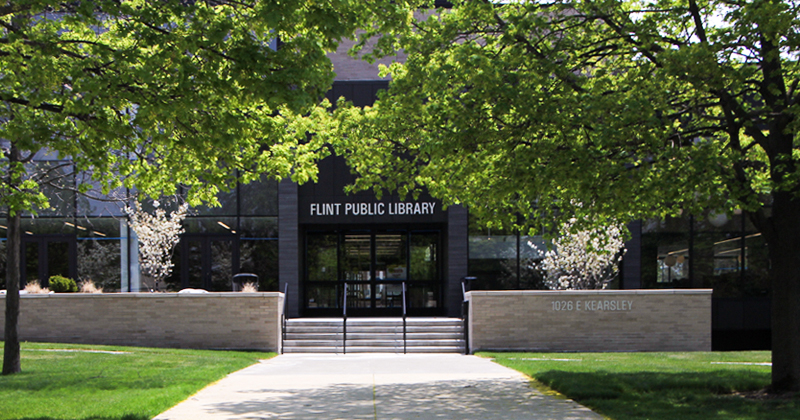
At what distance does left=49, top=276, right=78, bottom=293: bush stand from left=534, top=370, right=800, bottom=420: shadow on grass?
13.7 metres

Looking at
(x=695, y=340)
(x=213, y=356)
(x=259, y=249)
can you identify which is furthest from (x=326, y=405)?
(x=259, y=249)

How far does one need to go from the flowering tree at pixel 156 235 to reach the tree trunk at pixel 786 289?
16.4 meters

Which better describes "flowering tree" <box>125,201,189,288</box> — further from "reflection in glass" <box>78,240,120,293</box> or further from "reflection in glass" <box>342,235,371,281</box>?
"reflection in glass" <box>342,235,371,281</box>

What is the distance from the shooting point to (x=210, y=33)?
6.46 meters

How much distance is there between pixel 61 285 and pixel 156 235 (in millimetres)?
3191

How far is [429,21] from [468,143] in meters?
2.14

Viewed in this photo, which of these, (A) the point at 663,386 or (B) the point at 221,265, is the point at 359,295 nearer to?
(B) the point at 221,265

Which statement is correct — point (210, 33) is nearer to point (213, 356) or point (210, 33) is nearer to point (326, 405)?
point (326, 405)

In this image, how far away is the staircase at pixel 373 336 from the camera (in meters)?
17.7

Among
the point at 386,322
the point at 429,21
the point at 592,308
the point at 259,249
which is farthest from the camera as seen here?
the point at 259,249

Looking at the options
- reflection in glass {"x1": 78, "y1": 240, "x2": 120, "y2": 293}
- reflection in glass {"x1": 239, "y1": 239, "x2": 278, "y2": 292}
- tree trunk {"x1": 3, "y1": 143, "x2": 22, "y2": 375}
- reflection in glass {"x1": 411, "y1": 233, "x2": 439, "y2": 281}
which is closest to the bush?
reflection in glass {"x1": 78, "y1": 240, "x2": 120, "y2": 293}

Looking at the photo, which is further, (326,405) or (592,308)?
(592,308)

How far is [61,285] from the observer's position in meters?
19.0

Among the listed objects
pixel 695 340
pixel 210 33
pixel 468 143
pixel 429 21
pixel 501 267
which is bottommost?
pixel 695 340
